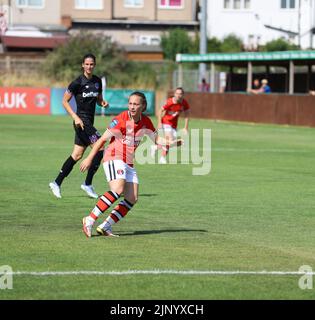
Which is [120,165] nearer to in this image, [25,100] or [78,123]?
[78,123]

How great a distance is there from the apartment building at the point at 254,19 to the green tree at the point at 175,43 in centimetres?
496

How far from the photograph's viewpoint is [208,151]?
28094 mm

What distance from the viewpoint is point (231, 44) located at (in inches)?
3327

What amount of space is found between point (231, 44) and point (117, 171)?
73.1 meters

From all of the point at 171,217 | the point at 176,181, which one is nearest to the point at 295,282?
the point at 171,217

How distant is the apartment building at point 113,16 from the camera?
8569 cm

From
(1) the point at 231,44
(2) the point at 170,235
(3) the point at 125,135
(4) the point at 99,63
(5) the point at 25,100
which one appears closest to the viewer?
(3) the point at 125,135

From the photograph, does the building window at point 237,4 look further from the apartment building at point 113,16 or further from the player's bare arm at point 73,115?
the player's bare arm at point 73,115

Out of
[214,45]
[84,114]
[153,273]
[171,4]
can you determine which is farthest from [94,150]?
[171,4]

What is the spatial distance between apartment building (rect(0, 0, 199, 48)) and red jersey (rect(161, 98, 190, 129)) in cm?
5840

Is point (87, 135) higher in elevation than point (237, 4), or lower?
lower

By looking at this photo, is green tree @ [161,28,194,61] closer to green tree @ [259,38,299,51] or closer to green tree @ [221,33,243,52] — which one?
green tree @ [221,33,243,52]

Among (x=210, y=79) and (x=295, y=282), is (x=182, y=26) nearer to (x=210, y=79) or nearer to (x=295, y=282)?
(x=210, y=79)
